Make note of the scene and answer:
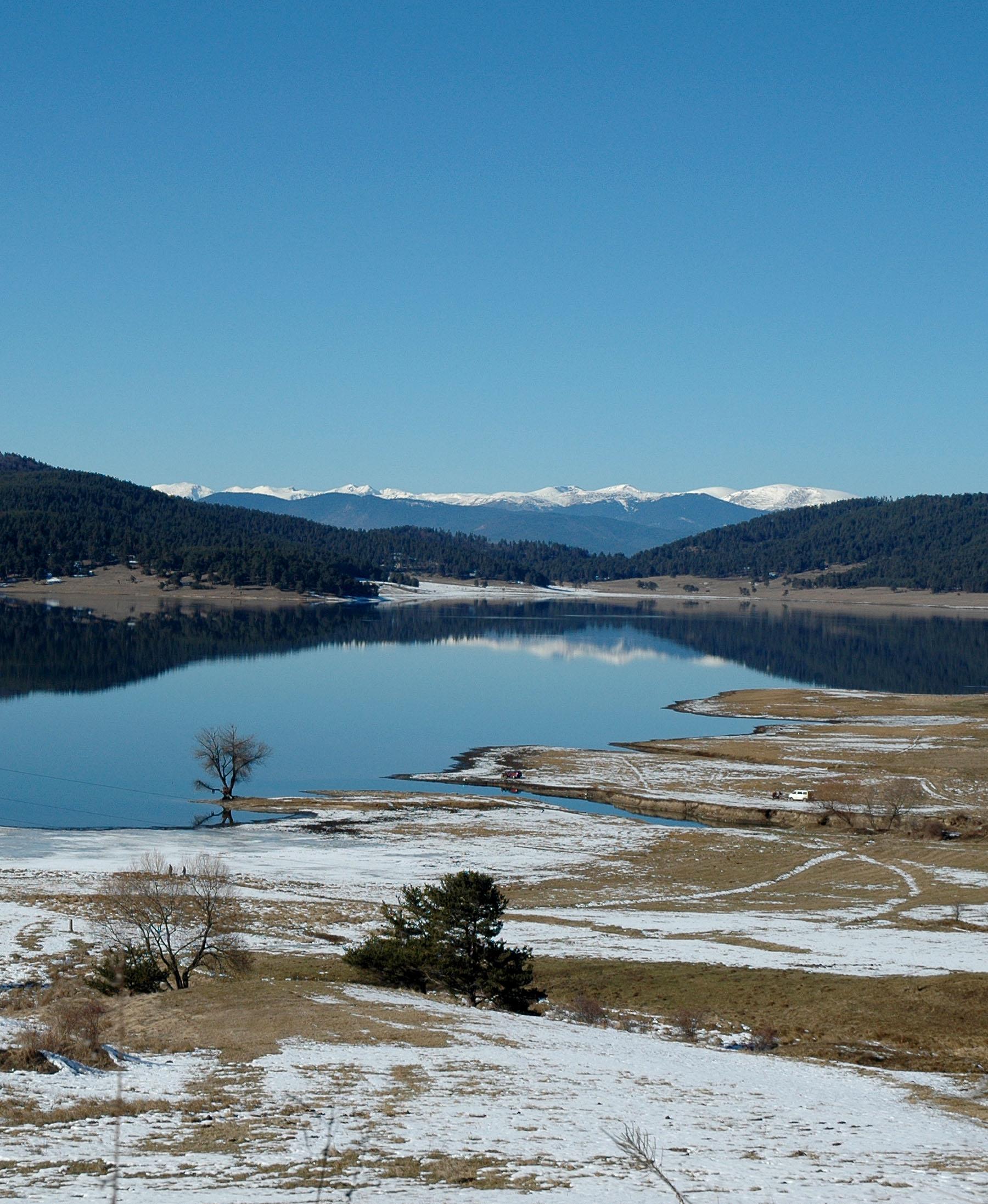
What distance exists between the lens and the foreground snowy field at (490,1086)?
12086 mm

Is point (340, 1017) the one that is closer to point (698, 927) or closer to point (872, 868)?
point (698, 927)

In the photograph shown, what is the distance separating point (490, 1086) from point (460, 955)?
28.7ft

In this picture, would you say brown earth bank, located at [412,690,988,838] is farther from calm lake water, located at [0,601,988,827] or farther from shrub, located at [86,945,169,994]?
shrub, located at [86,945,169,994]

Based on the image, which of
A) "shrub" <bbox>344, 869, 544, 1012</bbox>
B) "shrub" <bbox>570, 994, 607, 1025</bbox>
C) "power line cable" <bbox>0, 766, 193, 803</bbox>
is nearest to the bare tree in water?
"power line cable" <bbox>0, 766, 193, 803</bbox>

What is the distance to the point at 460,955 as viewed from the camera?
25156mm

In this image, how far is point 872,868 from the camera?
45.8 m

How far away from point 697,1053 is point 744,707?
85.6 metres

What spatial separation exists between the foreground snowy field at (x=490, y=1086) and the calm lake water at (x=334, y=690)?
30.1 metres

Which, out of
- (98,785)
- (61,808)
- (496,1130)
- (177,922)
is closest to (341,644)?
(98,785)

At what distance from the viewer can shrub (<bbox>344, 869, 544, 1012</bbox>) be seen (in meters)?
24.8

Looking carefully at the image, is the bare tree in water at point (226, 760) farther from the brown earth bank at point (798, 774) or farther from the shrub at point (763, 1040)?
the shrub at point (763, 1040)

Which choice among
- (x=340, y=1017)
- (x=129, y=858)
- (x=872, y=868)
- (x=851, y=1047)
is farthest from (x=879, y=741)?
(x=340, y=1017)

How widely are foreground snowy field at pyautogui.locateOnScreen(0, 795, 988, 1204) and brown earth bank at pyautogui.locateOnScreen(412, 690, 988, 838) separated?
1874cm

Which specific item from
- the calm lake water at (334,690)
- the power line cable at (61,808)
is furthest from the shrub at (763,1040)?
the power line cable at (61,808)
